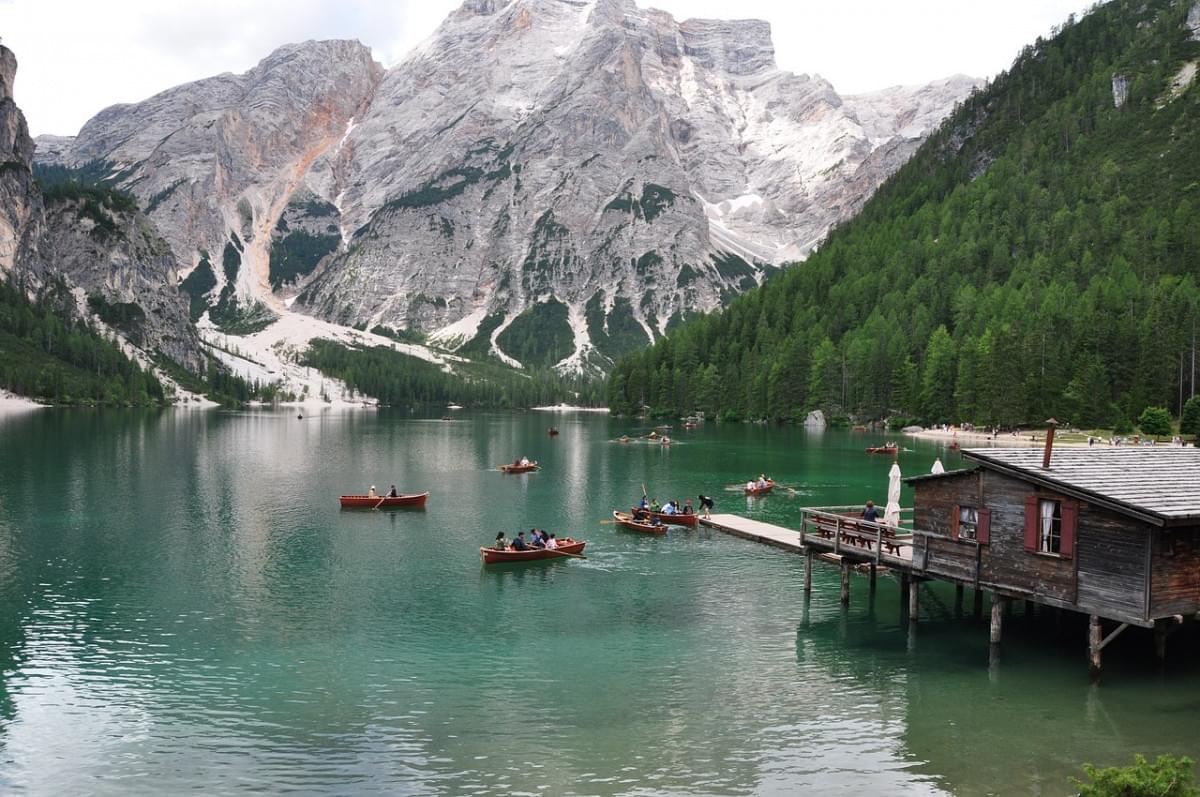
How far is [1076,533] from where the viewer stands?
118 ft

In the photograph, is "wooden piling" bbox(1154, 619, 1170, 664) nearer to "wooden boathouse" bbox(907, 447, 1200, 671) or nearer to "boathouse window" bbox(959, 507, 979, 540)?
"wooden boathouse" bbox(907, 447, 1200, 671)

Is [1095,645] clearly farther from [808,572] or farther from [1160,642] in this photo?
[808,572]

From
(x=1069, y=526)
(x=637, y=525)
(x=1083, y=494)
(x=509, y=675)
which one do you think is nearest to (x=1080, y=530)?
(x=1069, y=526)

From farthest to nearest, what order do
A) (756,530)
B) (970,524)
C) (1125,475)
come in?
(756,530)
(970,524)
(1125,475)

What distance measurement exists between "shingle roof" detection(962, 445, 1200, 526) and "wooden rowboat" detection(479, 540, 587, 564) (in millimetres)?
30885

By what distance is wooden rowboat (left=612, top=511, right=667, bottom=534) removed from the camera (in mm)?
72438

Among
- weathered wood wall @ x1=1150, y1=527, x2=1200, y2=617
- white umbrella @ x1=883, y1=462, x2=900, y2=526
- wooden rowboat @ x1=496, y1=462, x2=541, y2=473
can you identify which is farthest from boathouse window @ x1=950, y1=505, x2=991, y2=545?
wooden rowboat @ x1=496, y1=462, x2=541, y2=473

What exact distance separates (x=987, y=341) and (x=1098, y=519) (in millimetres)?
152781

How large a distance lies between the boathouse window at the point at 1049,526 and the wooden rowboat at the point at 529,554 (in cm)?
3277

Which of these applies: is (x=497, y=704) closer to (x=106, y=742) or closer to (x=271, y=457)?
(x=106, y=742)

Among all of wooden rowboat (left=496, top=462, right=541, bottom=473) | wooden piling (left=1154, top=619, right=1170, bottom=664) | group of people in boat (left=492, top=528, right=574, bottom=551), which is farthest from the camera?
wooden rowboat (left=496, top=462, right=541, bottom=473)

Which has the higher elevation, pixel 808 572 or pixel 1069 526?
pixel 1069 526

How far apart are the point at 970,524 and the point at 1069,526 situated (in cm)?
526

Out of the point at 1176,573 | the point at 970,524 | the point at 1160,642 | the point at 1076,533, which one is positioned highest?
the point at 1076,533
